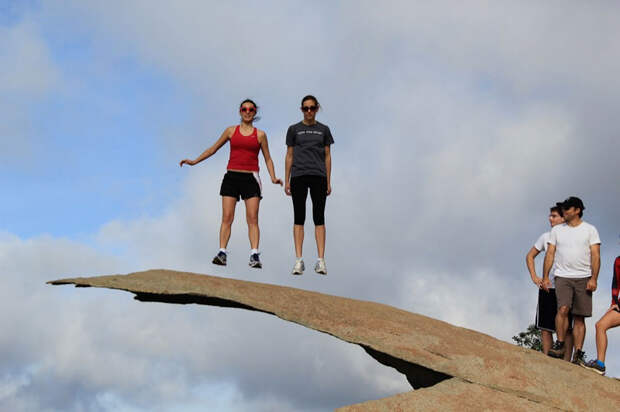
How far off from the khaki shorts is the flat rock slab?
1.05m

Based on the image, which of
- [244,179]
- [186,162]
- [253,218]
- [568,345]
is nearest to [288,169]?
[244,179]

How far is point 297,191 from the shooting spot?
11719 millimetres

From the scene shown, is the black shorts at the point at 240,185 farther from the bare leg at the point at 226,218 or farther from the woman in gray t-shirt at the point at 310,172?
the woman in gray t-shirt at the point at 310,172

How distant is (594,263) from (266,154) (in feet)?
17.7

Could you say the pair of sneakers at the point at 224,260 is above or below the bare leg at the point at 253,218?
below

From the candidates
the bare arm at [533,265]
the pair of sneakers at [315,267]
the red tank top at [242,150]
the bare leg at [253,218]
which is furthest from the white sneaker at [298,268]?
the bare arm at [533,265]

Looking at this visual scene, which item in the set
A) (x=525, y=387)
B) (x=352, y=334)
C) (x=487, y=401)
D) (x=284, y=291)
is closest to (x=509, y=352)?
(x=525, y=387)

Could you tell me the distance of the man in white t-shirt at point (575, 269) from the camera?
1037 centimetres

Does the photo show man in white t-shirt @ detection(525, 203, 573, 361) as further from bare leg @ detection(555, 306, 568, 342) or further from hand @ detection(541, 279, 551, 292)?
bare leg @ detection(555, 306, 568, 342)

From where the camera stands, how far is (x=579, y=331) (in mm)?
10547

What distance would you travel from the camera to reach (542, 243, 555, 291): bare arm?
10766mm

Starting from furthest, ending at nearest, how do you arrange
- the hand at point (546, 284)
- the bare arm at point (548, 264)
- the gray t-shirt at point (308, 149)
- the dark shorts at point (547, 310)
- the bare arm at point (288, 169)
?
the bare arm at point (288, 169) < the gray t-shirt at point (308, 149) < the dark shorts at point (547, 310) < the hand at point (546, 284) < the bare arm at point (548, 264)

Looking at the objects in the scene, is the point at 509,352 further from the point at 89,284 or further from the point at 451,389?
the point at 89,284

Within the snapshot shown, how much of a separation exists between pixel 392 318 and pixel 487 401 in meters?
1.90
